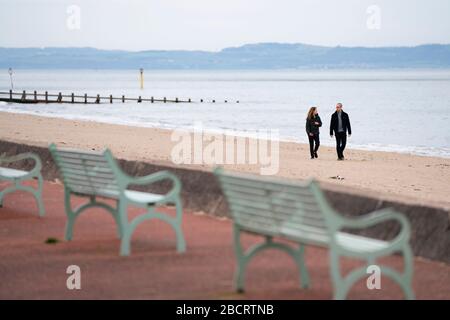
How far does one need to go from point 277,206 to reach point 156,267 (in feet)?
5.18

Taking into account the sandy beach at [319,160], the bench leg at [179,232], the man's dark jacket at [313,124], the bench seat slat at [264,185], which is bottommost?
the sandy beach at [319,160]

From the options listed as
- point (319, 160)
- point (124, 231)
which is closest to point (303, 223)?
Result: point (124, 231)

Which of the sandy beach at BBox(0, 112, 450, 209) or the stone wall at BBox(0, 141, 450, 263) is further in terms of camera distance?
the sandy beach at BBox(0, 112, 450, 209)

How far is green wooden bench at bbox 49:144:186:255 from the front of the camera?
737 cm

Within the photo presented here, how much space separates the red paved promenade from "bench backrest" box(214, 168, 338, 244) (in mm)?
485

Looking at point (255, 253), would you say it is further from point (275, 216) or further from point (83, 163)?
point (83, 163)

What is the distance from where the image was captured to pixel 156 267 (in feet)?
23.1

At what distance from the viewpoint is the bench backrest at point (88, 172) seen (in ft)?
24.8

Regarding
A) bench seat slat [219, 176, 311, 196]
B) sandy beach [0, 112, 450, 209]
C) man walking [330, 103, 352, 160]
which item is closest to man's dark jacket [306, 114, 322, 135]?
man walking [330, 103, 352, 160]

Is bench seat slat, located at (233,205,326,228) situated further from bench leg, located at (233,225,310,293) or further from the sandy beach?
the sandy beach

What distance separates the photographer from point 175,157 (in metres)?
28.6

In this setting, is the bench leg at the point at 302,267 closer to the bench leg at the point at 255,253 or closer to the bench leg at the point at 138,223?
the bench leg at the point at 255,253

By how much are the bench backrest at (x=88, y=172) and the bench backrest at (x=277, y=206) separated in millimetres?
1521

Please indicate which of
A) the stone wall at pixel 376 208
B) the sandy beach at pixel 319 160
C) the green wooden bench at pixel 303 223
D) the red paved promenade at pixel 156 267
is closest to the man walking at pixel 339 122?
the sandy beach at pixel 319 160
